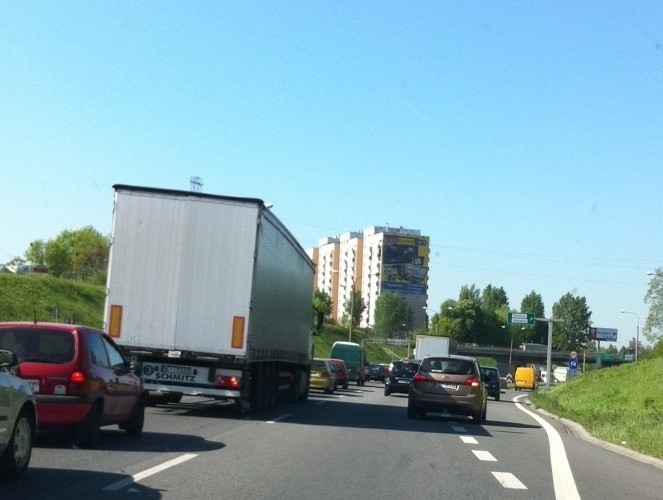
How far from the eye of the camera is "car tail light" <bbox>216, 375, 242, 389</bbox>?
21.3m

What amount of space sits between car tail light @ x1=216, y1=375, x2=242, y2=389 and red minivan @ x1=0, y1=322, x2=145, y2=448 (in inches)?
283

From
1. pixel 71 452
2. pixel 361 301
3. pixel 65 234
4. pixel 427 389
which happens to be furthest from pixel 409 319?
pixel 71 452

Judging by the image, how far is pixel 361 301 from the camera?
180 meters

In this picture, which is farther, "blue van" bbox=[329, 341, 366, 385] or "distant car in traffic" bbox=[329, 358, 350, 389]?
"blue van" bbox=[329, 341, 366, 385]

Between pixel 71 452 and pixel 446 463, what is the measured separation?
15.1 feet

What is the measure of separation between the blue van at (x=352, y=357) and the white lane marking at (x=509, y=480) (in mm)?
45785

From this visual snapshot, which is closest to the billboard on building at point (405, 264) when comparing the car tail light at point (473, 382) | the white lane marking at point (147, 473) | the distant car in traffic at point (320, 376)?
the distant car in traffic at point (320, 376)

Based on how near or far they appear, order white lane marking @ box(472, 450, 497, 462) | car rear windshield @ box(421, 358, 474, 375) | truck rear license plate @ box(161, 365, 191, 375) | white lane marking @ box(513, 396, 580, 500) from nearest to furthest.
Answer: white lane marking @ box(513, 396, 580, 500)
white lane marking @ box(472, 450, 497, 462)
truck rear license plate @ box(161, 365, 191, 375)
car rear windshield @ box(421, 358, 474, 375)

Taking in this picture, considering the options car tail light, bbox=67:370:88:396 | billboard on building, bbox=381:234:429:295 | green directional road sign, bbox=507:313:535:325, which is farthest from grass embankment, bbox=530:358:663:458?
billboard on building, bbox=381:234:429:295

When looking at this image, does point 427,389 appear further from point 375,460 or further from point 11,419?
point 11,419

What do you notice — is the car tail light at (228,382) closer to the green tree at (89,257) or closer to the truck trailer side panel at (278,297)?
the truck trailer side panel at (278,297)

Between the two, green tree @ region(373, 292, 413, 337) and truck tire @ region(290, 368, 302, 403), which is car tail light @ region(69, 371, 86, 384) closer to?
truck tire @ region(290, 368, 302, 403)

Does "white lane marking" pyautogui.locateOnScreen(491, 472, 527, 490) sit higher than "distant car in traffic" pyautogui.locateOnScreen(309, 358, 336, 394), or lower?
lower

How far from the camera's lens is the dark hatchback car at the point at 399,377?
4331 cm
